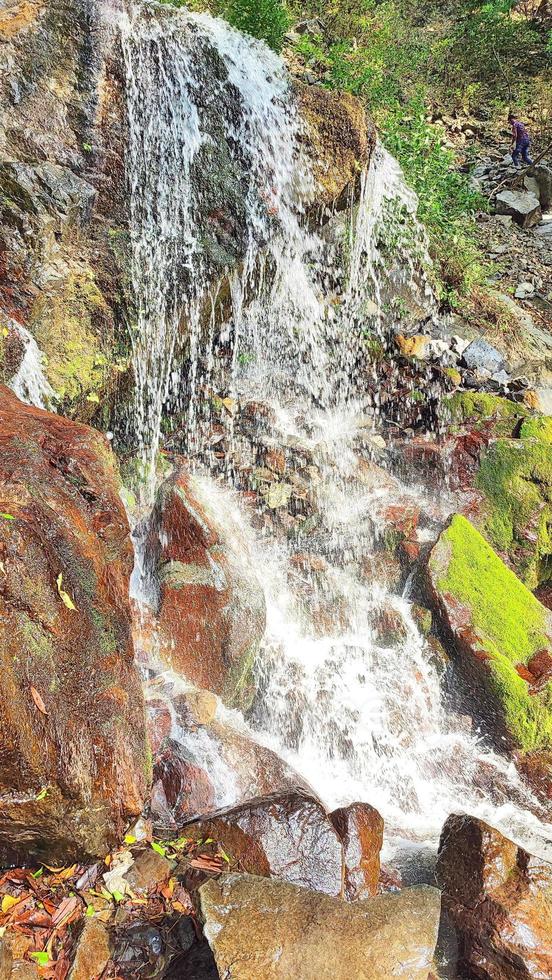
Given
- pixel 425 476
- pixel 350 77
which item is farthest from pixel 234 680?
pixel 350 77

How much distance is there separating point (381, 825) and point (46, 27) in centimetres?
751

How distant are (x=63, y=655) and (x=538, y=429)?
655cm

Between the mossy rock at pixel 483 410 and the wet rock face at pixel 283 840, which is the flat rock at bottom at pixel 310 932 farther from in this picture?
the mossy rock at pixel 483 410

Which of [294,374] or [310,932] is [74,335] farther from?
[310,932]

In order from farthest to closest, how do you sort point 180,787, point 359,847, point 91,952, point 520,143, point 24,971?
point 520,143 < point 180,787 < point 359,847 < point 91,952 < point 24,971

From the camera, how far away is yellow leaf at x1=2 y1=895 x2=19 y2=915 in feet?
8.71

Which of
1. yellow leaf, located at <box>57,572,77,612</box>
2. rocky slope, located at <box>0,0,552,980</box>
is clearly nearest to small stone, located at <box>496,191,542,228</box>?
rocky slope, located at <box>0,0,552,980</box>

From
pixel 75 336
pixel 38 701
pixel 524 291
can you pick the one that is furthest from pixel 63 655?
pixel 524 291

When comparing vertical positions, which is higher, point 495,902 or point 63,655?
point 63,655

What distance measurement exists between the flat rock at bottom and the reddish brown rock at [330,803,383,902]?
42 cm

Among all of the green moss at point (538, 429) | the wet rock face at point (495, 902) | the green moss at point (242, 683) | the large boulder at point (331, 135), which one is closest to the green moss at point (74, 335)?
the green moss at point (242, 683)

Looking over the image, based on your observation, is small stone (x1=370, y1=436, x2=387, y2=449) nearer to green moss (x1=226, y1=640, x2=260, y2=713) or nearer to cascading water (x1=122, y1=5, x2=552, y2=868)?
cascading water (x1=122, y1=5, x2=552, y2=868)

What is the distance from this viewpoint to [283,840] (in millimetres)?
3170

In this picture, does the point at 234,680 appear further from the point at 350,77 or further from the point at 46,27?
the point at 350,77
